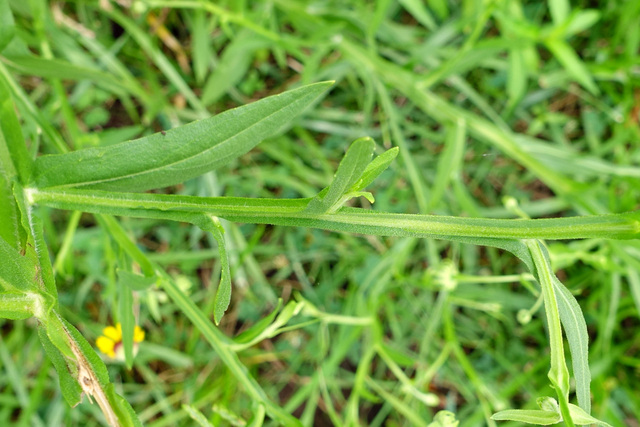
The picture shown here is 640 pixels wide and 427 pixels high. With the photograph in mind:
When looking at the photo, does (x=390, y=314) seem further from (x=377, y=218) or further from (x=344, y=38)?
(x=377, y=218)

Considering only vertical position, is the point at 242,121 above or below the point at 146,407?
above

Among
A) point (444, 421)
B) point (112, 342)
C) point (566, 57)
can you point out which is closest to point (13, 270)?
point (444, 421)

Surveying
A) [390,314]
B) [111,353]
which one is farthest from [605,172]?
[111,353]

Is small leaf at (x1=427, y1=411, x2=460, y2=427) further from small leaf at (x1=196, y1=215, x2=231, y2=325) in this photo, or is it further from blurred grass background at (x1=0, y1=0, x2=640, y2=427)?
blurred grass background at (x1=0, y1=0, x2=640, y2=427)

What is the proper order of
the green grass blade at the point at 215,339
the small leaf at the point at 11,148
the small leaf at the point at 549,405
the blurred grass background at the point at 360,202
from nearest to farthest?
the small leaf at the point at 549,405
the small leaf at the point at 11,148
the green grass blade at the point at 215,339
the blurred grass background at the point at 360,202

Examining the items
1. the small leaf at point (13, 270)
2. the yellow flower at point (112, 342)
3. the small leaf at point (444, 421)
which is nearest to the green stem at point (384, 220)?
the small leaf at point (13, 270)

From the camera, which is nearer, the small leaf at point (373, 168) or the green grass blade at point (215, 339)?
the small leaf at point (373, 168)

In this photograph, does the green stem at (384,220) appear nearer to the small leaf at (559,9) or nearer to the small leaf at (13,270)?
the small leaf at (13,270)
